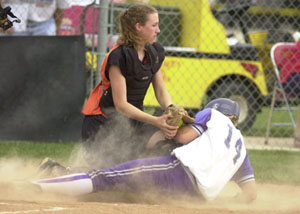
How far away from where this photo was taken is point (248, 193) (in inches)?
171

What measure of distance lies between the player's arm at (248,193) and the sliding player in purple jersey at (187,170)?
0.23 metres

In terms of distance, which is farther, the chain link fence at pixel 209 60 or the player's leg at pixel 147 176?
the chain link fence at pixel 209 60

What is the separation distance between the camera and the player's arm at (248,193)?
4.34 metres

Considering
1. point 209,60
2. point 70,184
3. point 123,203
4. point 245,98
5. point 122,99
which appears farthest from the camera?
point 245,98

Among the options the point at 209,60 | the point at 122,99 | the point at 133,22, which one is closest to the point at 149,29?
the point at 133,22

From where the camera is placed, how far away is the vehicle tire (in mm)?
8836

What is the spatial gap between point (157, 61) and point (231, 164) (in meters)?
1.28

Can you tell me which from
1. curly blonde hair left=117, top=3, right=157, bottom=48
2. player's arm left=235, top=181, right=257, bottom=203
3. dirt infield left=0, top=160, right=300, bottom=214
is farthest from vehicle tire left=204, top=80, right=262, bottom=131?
player's arm left=235, top=181, right=257, bottom=203

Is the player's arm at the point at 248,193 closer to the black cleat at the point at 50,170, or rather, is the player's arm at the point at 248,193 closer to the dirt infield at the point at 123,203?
the dirt infield at the point at 123,203

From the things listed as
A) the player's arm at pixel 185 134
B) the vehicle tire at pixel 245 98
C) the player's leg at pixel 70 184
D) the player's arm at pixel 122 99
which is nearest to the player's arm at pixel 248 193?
the player's arm at pixel 185 134

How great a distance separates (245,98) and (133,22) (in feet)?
15.2

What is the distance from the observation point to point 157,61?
16.2 ft

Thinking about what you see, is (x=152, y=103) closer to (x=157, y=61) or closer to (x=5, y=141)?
(x=5, y=141)

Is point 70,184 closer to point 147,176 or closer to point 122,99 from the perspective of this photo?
point 147,176
